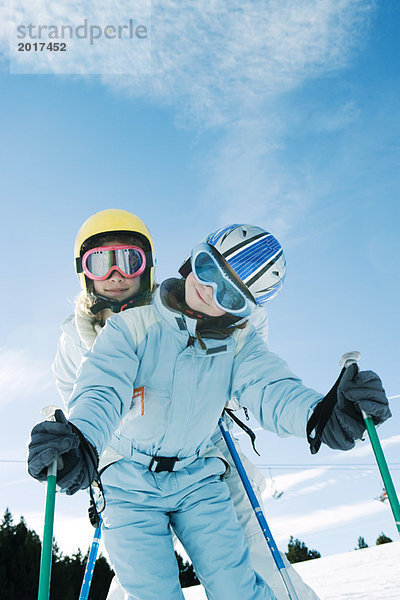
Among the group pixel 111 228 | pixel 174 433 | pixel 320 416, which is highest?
pixel 111 228

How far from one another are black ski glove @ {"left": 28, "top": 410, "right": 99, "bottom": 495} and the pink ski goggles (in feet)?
8.01

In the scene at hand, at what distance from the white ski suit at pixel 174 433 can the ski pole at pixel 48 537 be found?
0.80m

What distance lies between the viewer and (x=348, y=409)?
2352mm

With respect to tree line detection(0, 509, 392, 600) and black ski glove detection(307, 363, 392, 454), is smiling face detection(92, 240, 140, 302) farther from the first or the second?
tree line detection(0, 509, 392, 600)

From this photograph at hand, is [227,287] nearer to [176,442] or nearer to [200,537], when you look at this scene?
[176,442]

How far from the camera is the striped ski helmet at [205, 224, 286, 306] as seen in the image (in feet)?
11.9

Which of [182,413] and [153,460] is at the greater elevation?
[182,413]

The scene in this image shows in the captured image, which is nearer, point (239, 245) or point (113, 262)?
point (239, 245)

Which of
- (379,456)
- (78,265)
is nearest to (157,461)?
(379,456)

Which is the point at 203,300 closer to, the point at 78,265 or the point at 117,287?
the point at 117,287

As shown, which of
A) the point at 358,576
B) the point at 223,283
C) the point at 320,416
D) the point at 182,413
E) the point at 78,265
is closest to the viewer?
the point at 320,416

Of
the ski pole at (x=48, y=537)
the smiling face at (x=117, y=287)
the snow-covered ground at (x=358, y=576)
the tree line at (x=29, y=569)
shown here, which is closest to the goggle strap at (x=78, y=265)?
the smiling face at (x=117, y=287)

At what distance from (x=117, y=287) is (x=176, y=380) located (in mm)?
1501

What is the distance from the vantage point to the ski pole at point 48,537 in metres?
1.89
